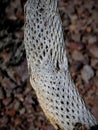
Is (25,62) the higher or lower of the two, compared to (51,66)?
lower

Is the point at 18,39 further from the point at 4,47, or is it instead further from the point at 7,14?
the point at 7,14

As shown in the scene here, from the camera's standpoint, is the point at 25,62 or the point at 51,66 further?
the point at 25,62

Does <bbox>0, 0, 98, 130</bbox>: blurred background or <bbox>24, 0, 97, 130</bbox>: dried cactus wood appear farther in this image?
<bbox>0, 0, 98, 130</bbox>: blurred background

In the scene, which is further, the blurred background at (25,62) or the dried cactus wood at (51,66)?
the blurred background at (25,62)

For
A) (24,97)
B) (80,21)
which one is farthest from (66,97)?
(80,21)
